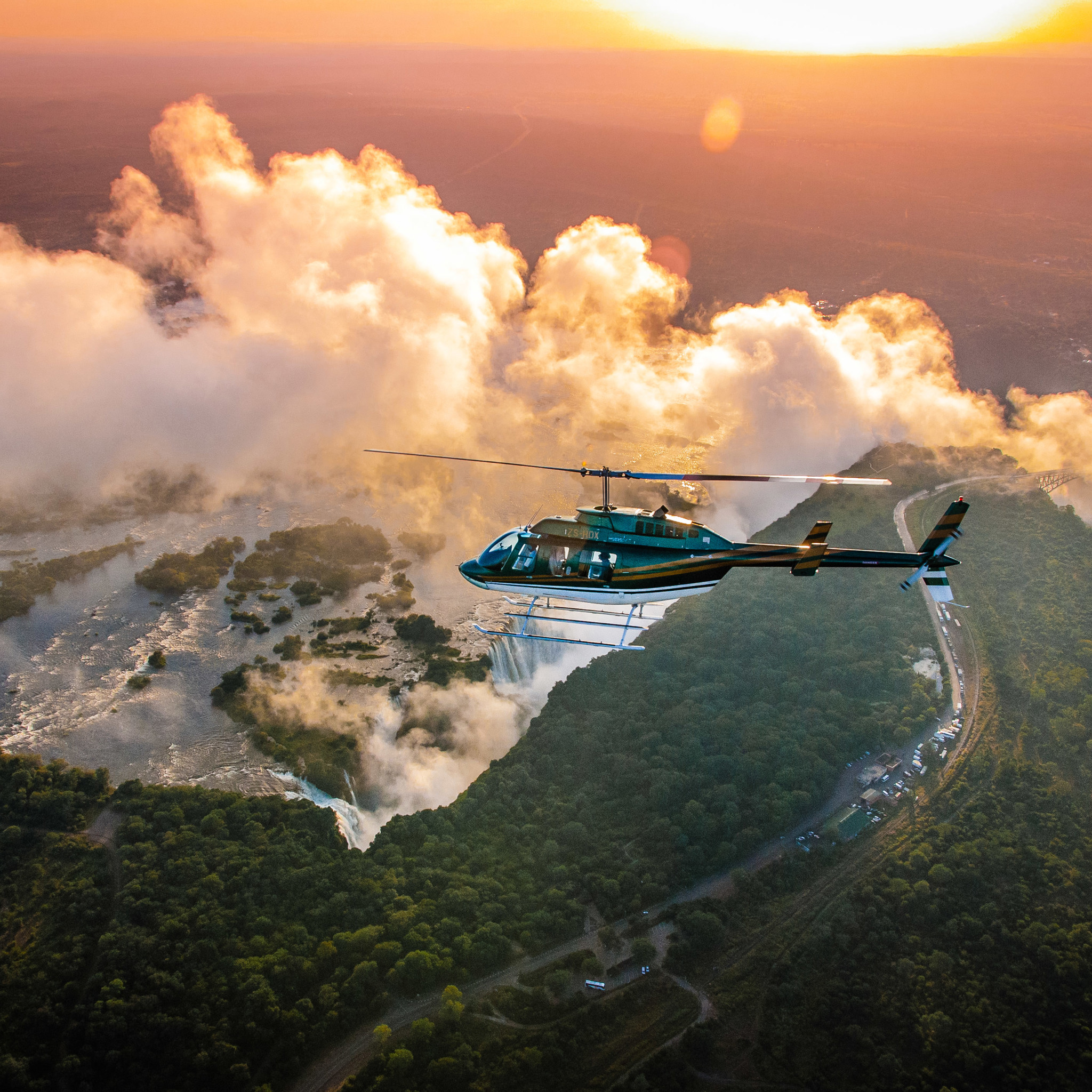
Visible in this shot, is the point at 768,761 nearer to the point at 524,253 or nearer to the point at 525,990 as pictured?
the point at 525,990

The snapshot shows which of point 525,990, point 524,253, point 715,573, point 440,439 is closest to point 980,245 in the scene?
point 524,253

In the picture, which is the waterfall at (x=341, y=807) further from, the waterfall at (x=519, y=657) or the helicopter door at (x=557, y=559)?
the helicopter door at (x=557, y=559)

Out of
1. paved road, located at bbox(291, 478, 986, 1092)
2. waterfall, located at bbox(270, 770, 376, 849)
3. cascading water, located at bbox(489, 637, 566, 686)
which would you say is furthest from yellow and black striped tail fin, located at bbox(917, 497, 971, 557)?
waterfall, located at bbox(270, 770, 376, 849)

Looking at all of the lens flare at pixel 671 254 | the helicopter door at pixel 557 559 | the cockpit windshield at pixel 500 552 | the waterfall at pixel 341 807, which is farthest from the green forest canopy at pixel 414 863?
the lens flare at pixel 671 254

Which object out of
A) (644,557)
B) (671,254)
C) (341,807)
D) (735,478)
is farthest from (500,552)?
(671,254)

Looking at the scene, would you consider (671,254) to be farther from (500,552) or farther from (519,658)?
(500,552)

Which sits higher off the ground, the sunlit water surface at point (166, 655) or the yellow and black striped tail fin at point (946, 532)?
the yellow and black striped tail fin at point (946, 532)

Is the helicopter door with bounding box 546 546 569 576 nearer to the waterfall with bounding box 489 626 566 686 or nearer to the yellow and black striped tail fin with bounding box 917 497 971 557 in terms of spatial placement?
the yellow and black striped tail fin with bounding box 917 497 971 557
